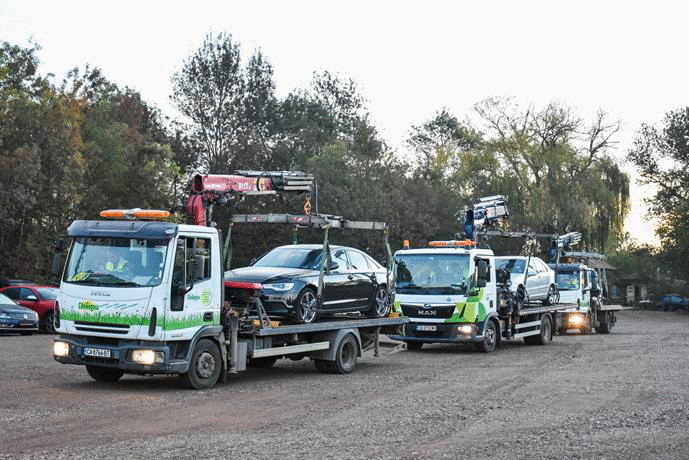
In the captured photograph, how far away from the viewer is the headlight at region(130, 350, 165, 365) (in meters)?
13.3

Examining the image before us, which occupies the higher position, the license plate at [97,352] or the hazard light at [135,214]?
the hazard light at [135,214]

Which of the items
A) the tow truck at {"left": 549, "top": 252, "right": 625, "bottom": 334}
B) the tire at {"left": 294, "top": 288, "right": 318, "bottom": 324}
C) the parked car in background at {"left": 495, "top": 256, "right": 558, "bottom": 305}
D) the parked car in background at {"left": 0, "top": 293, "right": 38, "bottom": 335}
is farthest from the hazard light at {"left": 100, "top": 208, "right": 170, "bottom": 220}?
the tow truck at {"left": 549, "top": 252, "right": 625, "bottom": 334}

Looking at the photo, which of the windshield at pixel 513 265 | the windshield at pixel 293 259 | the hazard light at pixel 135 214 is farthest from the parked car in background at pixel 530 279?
the hazard light at pixel 135 214

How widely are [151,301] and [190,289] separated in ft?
2.07

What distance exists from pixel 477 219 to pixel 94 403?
49.5ft

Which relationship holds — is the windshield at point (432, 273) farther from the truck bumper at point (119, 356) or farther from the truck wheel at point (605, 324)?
the truck wheel at point (605, 324)

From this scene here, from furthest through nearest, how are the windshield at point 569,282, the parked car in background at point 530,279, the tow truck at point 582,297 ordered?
the windshield at point 569,282 → the tow truck at point 582,297 → the parked car in background at point 530,279

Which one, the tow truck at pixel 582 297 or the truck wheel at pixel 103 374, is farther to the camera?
the tow truck at pixel 582 297

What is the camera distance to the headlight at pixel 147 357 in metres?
13.3

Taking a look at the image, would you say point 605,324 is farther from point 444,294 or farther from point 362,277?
point 362,277

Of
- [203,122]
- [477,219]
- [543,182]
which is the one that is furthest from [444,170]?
[477,219]

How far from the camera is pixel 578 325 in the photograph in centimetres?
3138

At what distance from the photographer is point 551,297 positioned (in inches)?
1104

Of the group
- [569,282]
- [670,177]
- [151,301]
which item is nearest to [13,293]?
[151,301]
